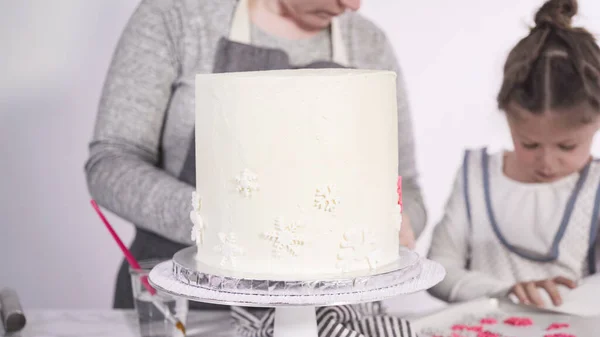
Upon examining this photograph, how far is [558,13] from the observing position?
1.42 m

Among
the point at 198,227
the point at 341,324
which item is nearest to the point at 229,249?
the point at 198,227

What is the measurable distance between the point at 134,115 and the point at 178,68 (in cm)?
12

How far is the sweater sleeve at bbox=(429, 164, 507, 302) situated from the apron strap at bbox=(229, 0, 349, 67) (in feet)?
1.02

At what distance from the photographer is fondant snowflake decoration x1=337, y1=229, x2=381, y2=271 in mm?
870

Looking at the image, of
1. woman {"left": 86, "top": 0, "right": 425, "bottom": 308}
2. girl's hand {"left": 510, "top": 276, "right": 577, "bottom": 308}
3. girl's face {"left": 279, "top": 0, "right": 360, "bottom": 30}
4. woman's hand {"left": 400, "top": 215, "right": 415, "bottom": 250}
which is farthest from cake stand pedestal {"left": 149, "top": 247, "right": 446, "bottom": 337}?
girl's face {"left": 279, "top": 0, "right": 360, "bottom": 30}

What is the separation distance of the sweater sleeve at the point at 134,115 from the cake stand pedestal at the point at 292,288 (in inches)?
16.3

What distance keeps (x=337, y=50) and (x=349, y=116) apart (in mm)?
663

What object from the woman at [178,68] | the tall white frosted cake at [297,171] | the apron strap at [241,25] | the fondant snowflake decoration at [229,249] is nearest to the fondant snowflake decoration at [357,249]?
the tall white frosted cake at [297,171]

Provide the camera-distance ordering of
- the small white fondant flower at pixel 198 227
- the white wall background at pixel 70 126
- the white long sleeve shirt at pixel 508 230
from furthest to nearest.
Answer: the white wall background at pixel 70 126
the white long sleeve shirt at pixel 508 230
the small white fondant flower at pixel 198 227

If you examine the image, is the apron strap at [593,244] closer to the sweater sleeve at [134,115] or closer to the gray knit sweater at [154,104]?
the gray knit sweater at [154,104]

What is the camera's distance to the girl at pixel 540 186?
140cm

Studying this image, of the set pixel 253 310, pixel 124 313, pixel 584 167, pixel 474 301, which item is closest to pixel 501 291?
pixel 474 301

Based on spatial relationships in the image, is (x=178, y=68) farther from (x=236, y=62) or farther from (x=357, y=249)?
(x=357, y=249)

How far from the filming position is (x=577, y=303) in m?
1.36
